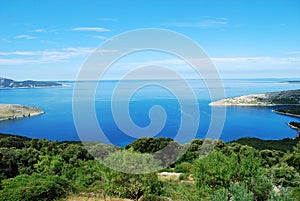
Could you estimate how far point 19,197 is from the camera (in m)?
7.21

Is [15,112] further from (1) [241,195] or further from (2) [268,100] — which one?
(1) [241,195]

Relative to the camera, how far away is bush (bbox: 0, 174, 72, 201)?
7.23m

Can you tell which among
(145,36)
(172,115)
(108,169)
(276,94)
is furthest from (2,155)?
(276,94)

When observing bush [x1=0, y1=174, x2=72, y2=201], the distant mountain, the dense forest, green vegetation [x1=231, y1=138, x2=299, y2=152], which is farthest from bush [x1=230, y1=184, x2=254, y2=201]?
the distant mountain

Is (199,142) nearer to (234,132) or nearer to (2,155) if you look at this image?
(2,155)

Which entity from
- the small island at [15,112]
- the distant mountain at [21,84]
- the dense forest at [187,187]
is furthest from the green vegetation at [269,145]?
the distant mountain at [21,84]

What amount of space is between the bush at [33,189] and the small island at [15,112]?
225 ft

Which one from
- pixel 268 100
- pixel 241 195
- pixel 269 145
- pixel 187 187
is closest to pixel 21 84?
pixel 268 100

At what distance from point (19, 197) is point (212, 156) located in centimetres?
506

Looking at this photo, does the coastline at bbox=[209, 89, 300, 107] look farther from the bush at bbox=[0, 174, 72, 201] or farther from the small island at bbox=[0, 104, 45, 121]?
the bush at bbox=[0, 174, 72, 201]

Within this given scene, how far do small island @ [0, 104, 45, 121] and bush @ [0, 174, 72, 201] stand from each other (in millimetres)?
68667

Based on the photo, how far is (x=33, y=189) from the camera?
745cm

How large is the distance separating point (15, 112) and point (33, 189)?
73.1 metres

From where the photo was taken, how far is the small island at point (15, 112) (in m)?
70.7
